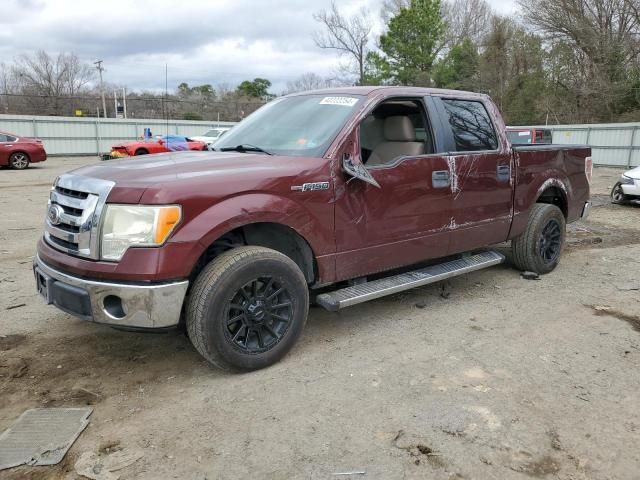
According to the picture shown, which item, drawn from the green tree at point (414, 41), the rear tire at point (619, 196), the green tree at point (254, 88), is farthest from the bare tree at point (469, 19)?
the rear tire at point (619, 196)

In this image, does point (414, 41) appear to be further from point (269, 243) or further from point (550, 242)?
point (269, 243)

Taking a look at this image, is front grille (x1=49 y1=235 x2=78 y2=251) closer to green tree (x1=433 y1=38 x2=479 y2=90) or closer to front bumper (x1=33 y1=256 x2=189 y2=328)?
front bumper (x1=33 y1=256 x2=189 y2=328)

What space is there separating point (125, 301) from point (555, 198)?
499 centimetres

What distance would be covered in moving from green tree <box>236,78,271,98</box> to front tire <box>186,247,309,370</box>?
64467 mm

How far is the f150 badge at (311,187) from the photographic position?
3548mm

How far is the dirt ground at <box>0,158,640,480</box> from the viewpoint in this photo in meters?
2.61

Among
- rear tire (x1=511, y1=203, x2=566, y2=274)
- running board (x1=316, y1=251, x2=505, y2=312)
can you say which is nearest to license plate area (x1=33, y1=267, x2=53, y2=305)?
running board (x1=316, y1=251, x2=505, y2=312)

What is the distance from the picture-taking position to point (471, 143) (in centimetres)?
483

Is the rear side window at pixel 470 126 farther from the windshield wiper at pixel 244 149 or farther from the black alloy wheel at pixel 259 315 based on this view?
the black alloy wheel at pixel 259 315

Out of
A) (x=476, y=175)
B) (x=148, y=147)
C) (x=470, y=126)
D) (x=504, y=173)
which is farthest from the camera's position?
(x=148, y=147)

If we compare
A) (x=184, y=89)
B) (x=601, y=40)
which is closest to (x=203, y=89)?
(x=184, y=89)

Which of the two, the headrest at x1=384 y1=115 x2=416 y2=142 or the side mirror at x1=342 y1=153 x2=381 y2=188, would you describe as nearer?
the side mirror at x1=342 y1=153 x2=381 y2=188

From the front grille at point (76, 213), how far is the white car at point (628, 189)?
10.6 meters

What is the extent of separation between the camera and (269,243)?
383 cm
